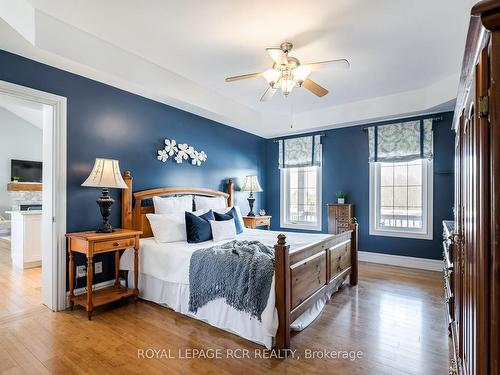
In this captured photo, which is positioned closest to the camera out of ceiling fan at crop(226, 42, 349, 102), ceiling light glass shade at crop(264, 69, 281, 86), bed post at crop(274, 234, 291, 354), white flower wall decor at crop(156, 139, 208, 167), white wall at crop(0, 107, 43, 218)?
bed post at crop(274, 234, 291, 354)

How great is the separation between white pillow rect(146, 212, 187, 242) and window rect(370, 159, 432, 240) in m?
3.55

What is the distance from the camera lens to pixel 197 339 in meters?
2.43

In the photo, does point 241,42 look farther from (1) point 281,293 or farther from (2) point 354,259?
(2) point 354,259

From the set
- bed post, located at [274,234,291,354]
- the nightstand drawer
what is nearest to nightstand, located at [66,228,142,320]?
the nightstand drawer

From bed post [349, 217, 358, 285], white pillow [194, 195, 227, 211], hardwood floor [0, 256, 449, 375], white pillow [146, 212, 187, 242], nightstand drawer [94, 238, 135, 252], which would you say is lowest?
hardwood floor [0, 256, 449, 375]

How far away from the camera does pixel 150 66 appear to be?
3570mm

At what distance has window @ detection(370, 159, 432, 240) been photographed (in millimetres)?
4727

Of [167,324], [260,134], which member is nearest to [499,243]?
[167,324]

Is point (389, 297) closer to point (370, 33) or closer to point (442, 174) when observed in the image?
point (442, 174)

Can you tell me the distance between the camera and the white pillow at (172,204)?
3.73m

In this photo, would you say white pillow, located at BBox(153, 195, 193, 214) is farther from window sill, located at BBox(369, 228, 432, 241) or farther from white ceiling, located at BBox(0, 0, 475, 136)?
window sill, located at BBox(369, 228, 432, 241)

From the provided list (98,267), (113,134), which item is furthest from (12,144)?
(98,267)

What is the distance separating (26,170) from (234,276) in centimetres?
845

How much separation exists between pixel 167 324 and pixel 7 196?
26.1 feet
